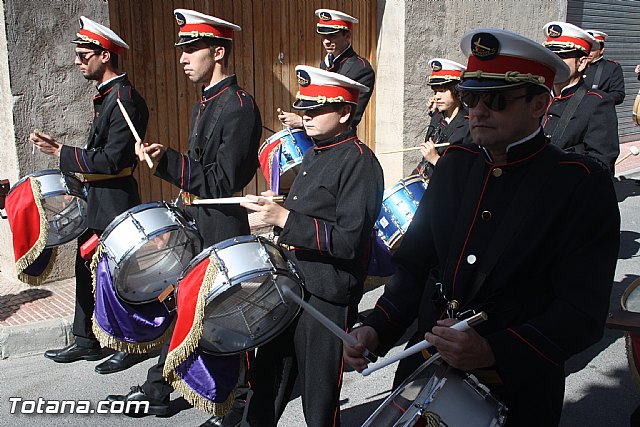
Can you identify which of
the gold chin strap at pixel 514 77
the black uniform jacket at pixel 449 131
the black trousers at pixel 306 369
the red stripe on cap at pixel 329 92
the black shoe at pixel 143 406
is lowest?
the black shoe at pixel 143 406

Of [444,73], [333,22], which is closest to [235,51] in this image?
[333,22]

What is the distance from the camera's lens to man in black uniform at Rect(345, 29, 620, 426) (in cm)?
193

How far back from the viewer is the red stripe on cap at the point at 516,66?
2.03 metres

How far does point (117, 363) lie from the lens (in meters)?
4.71

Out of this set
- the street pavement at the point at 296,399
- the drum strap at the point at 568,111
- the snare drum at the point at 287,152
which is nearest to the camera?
the street pavement at the point at 296,399

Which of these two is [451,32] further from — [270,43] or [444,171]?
[444,171]

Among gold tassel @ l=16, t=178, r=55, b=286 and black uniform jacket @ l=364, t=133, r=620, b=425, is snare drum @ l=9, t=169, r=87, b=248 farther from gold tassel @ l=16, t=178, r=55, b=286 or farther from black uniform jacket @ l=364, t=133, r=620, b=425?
black uniform jacket @ l=364, t=133, r=620, b=425

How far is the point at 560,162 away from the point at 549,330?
1.63 ft

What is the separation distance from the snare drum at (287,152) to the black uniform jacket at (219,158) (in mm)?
947

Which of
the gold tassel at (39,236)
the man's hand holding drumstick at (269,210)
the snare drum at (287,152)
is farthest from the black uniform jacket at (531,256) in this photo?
the gold tassel at (39,236)

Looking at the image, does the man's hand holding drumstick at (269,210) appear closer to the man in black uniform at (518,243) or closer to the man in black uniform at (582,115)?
the man in black uniform at (518,243)

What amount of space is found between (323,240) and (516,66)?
4.24ft

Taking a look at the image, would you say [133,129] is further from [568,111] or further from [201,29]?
[568,111]
